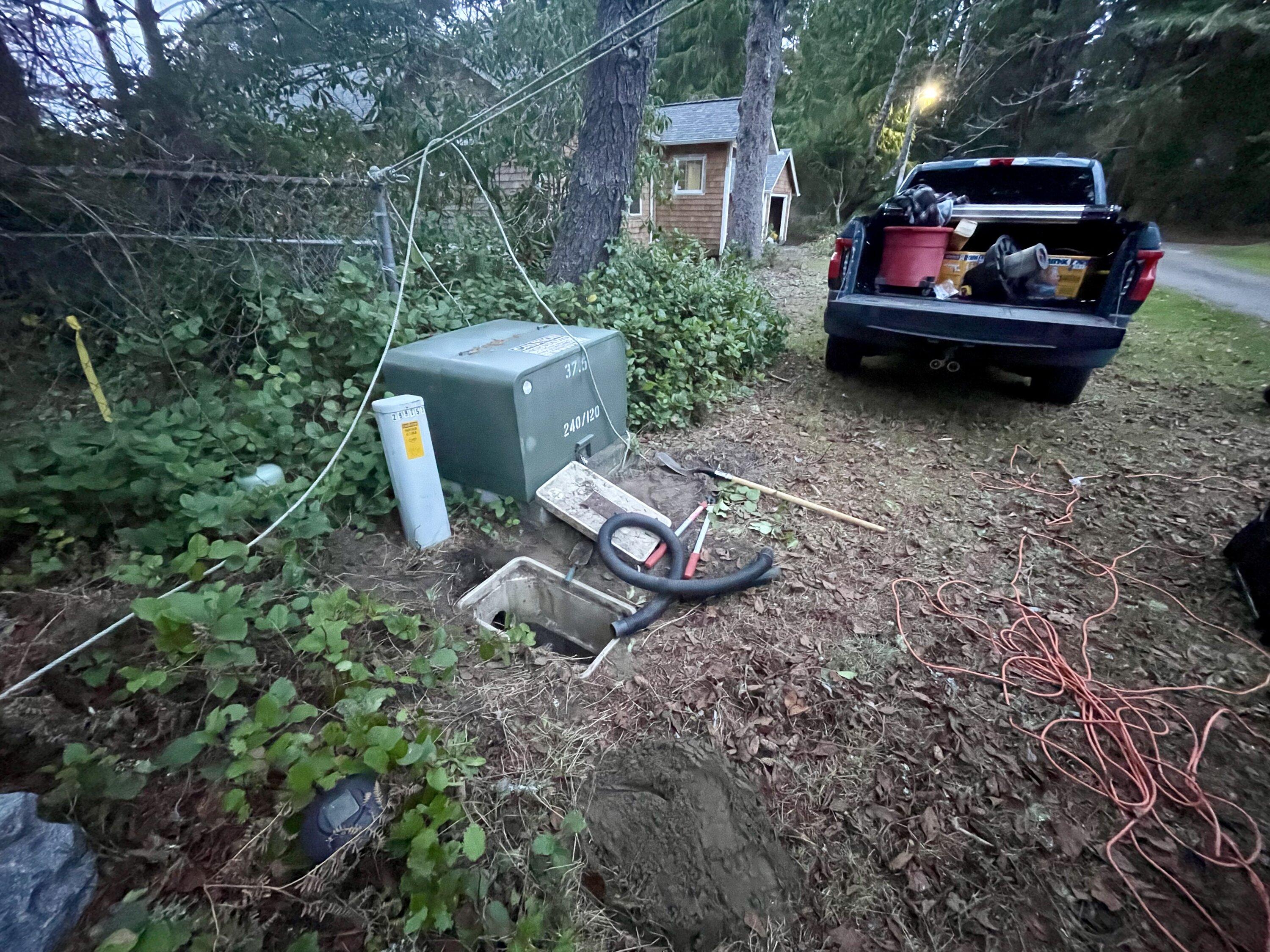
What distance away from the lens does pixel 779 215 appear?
73.8ft

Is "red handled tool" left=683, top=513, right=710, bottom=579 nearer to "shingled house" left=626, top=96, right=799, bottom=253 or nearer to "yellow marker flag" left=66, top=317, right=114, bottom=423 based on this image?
"yellow marker flag" left=66, top=317, right=114, bottom=423

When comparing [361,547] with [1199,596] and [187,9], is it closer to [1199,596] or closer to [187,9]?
[187,9]

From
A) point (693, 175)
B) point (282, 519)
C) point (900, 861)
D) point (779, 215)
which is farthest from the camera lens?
point (779, 215)

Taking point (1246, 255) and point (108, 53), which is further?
point (1246, 255)

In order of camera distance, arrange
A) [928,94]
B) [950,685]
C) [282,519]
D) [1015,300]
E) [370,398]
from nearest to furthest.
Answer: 1. [950,685]
2. [282,519]
3. [370,398]
4. [1015,300]
5. [928,94]

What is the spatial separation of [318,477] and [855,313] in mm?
3708

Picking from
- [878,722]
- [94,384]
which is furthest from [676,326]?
[94,384]

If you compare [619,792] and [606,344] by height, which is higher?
[606,344]

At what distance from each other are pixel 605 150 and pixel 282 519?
426 cm

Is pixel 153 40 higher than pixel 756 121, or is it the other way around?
pixel 756 121

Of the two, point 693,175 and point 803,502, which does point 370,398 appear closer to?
point 803,502

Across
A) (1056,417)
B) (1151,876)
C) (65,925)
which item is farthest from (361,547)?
(1056,417)

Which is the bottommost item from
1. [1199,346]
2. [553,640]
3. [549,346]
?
[553,640]

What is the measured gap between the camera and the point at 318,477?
2484 millimetres
